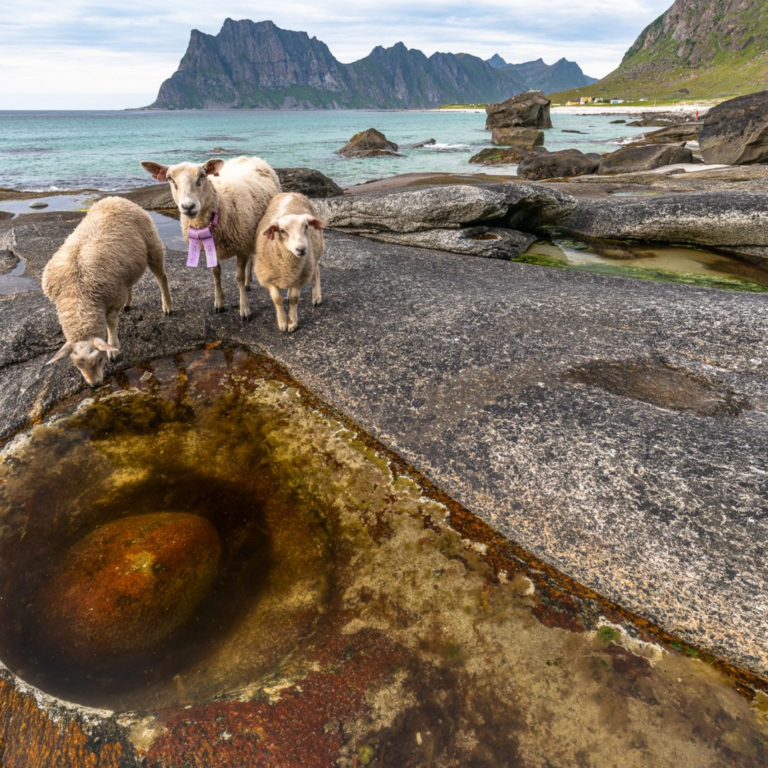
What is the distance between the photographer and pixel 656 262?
389 inches

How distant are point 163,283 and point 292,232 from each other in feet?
7.53

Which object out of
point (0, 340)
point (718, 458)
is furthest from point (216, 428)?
point (718, 458)

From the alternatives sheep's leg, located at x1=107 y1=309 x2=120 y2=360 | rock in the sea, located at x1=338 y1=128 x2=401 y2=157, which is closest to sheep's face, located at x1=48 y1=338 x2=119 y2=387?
sheep's leg, located at x1=107 y1=309 x2=120 y2=360

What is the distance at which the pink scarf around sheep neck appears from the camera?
6.05 meters

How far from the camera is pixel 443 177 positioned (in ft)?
66.8

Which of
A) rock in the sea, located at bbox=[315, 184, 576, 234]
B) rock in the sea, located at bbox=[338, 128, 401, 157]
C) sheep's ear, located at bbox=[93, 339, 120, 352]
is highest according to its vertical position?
rock in the sea, located at bbox=[338, 128, 401, 157]

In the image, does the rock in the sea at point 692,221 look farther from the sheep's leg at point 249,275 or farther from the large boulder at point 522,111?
the large boulder at point 522,111

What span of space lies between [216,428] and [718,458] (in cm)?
450

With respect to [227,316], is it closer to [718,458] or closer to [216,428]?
[216,428]

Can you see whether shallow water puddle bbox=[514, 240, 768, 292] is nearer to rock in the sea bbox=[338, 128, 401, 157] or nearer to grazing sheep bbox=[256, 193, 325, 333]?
grazing sheep bbox=[256, 193, 325, 333]

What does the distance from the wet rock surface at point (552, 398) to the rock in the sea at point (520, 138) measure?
44.6m

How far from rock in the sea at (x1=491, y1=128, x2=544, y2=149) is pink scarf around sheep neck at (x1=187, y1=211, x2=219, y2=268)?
46386 mm

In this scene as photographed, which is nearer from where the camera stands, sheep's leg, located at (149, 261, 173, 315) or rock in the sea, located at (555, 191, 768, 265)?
sheep's leg, located at (149, 261, 173, 315)

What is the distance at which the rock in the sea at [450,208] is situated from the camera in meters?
10.3
